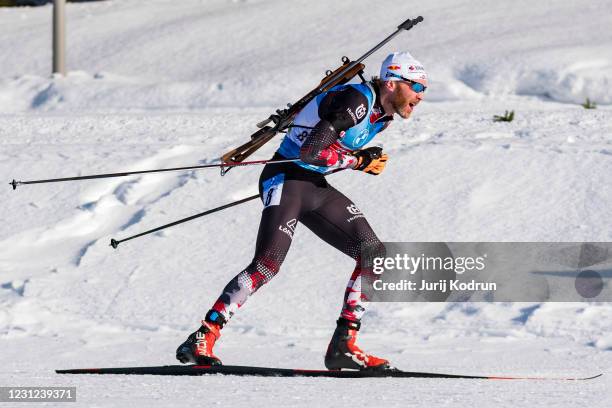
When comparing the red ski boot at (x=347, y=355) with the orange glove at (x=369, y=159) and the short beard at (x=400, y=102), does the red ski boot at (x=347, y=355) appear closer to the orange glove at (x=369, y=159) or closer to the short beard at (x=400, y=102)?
the orange glove at (x=369, y=159)

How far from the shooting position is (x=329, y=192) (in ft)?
19.4

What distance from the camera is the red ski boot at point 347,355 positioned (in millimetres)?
5906

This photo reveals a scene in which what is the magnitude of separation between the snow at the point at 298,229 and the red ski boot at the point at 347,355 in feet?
1.35

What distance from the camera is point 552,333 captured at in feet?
23.8

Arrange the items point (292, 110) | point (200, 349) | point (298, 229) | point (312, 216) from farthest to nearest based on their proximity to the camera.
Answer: point (298, 229)
point (292, 110)
point (312, 216)
point (200, 349)

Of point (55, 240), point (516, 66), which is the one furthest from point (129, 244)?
point (516, 66)

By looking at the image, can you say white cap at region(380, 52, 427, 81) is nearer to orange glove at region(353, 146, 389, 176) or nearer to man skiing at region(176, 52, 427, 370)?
man skiing at region(176, 52, 427, 370)

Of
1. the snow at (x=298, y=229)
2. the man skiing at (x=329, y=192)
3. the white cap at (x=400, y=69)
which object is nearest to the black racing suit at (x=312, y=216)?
the man skiing at (x=329, y=192)

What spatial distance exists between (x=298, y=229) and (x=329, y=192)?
336cm

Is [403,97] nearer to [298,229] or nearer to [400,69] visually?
[400,69]

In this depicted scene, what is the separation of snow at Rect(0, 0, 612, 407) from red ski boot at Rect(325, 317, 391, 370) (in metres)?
0.41

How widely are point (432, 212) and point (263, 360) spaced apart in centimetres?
275

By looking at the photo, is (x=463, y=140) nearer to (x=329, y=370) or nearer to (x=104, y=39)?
(x=329, y=370)

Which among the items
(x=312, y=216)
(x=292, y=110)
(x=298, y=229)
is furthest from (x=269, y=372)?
(x=298, y=229)
